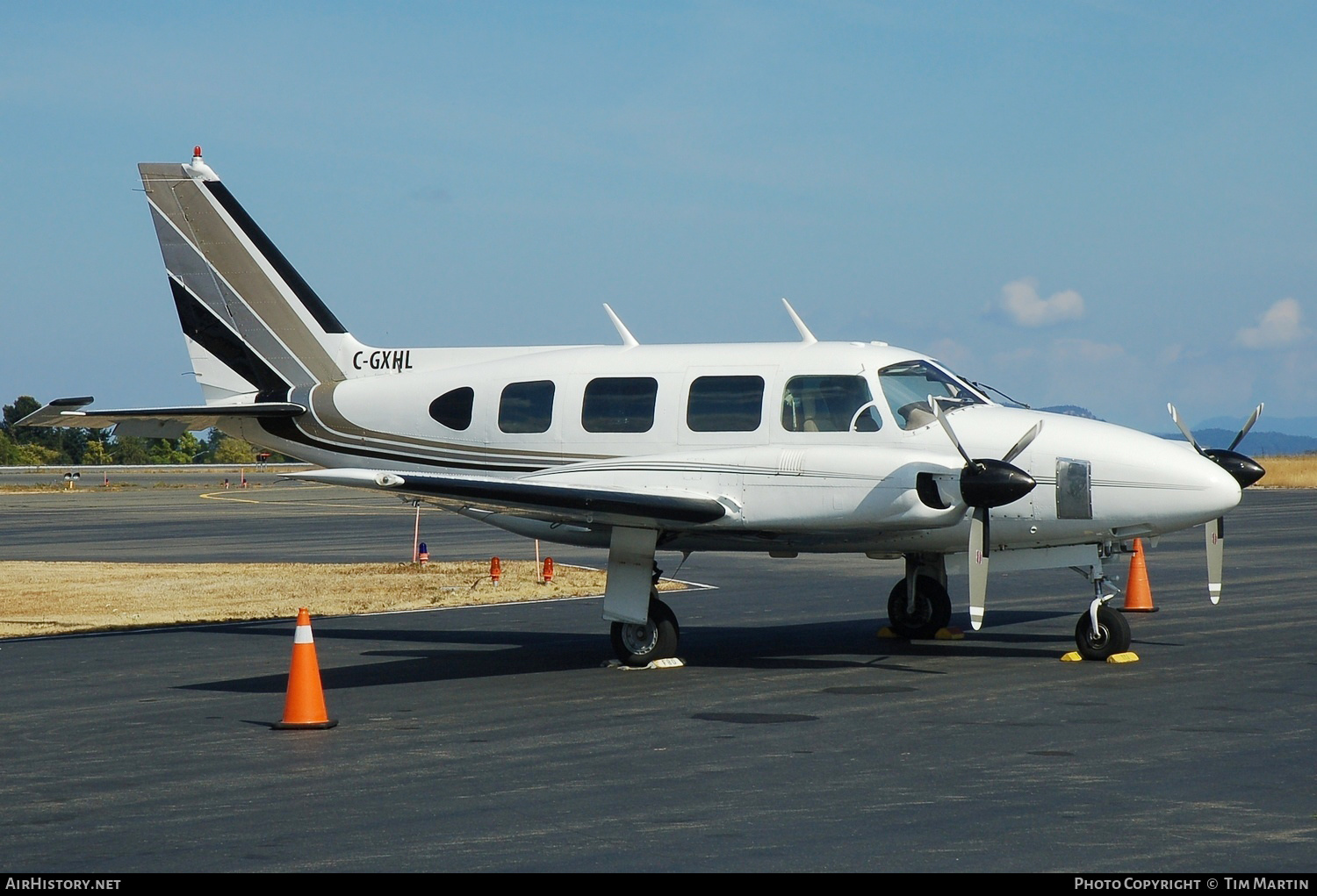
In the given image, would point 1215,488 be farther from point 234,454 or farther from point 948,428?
point 234,454

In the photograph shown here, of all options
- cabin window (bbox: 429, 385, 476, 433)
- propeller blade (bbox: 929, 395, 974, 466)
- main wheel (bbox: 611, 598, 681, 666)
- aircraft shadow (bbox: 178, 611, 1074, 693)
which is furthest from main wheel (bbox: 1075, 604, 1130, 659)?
cabin window (bbox: 429, 385, 476, 433)

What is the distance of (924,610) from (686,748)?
622 centimetres

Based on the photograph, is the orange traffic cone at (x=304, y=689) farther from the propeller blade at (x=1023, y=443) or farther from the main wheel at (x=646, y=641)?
the propeller blade at (x=1023, y=443)

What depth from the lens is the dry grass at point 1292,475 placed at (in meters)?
67.6

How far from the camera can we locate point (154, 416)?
15648mm

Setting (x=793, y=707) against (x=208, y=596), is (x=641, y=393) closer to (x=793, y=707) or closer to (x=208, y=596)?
(x=793, y=707)

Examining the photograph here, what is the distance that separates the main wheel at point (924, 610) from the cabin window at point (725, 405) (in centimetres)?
293

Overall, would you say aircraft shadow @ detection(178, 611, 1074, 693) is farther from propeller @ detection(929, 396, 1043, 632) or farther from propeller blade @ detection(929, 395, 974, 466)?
propeller blade @ detection(929, 395, 974, 466)

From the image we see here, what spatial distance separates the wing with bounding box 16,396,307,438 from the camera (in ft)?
50.0

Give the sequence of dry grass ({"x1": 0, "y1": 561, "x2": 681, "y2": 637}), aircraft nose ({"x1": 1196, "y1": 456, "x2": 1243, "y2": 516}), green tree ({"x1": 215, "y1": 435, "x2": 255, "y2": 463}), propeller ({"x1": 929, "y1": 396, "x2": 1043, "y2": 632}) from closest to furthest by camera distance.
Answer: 1. propeller ({"x1": 929, "y1": 396, "x2": 1043, "y2": 632})
2. aircraft nose ({"x1": 1196, "y1": 456, "x2": 1243, "y2": 516})
3. dry grass ({"x1": 0, "y1": 561, "x2": 681, "y2": 637})
4. green tree ({"x1": 215, "y1": 435, "x2": 255, "y2": 463})

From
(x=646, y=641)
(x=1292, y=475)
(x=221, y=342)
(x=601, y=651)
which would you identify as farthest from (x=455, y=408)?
(x=1292, y=475)

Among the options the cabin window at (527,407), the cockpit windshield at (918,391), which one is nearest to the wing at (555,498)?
the cabin window at (527,407)

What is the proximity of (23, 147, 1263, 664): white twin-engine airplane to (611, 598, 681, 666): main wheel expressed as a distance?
0.02m
